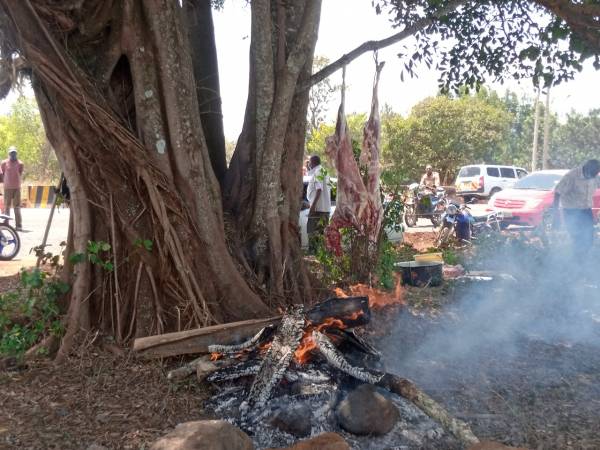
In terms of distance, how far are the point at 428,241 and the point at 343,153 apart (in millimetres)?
8080

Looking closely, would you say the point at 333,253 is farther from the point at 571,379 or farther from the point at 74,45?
the point at 74,45

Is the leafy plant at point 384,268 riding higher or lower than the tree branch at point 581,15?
lower

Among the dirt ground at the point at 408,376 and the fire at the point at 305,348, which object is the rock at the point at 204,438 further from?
the fire at the point at 305,348

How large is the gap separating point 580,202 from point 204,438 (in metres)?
8.39

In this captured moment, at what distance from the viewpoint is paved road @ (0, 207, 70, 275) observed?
33.2 ft

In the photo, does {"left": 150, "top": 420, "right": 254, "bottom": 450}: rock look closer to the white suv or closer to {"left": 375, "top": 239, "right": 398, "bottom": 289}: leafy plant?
{"left": 375, "top": 239, "right": 398, "bottom": 289}: leafy plant

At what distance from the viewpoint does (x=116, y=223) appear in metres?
4.97

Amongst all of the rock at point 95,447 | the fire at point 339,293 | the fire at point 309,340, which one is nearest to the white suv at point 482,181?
the fire at point 339,293

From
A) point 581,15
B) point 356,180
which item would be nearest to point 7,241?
point 356,180

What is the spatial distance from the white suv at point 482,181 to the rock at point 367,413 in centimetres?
2467

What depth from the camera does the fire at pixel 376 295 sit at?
20.6 feet

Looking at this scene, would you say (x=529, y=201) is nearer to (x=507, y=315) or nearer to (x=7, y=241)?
(x=507, y=315)

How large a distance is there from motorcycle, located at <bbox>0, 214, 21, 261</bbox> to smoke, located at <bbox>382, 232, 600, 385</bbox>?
7.58m

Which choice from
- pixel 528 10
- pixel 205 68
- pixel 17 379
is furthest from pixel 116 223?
pixel 528 10
